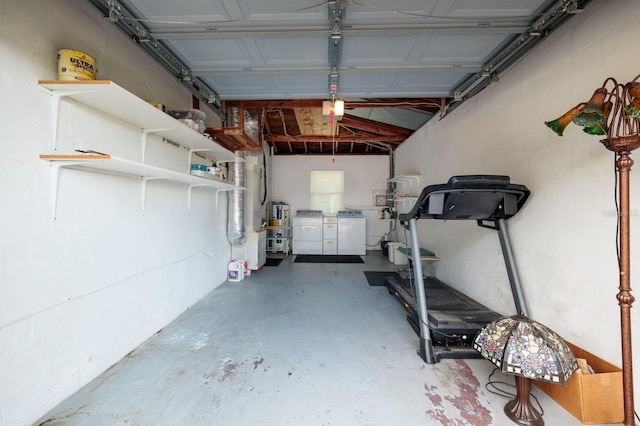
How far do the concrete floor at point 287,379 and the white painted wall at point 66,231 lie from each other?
237 mm

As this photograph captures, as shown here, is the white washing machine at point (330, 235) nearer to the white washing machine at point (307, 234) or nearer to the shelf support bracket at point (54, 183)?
the white washing machine at point (307, 234)

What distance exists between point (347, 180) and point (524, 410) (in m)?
6.16

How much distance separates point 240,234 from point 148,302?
1.96m

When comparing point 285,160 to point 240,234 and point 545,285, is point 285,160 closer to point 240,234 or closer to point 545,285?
point 240,234

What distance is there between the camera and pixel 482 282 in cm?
260

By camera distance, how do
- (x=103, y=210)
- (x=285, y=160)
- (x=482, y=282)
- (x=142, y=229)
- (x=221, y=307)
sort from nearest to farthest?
(x=103, y=210), (x=142, y=229), (x=482, y=282), (x=221, y=307), (x=285, y=160)

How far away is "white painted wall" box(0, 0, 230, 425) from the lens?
4.10 ft

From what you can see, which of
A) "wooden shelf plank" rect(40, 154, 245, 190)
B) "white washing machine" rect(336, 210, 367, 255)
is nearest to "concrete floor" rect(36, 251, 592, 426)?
"wooden shelf plank" rect(40, 154, 245, 190)

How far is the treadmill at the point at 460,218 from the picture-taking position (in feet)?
5.49

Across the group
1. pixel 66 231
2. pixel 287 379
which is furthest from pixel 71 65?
pixel 287 379

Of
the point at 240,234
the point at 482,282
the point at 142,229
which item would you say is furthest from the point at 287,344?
the point at 240,234

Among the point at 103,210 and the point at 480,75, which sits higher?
the point at 480,75

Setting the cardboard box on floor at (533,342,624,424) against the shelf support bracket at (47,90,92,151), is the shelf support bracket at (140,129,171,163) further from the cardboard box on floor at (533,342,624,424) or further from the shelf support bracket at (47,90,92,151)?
the cardboard box on floor at (533,342,624,424)

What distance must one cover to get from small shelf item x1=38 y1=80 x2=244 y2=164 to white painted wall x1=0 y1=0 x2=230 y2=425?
6 cm
